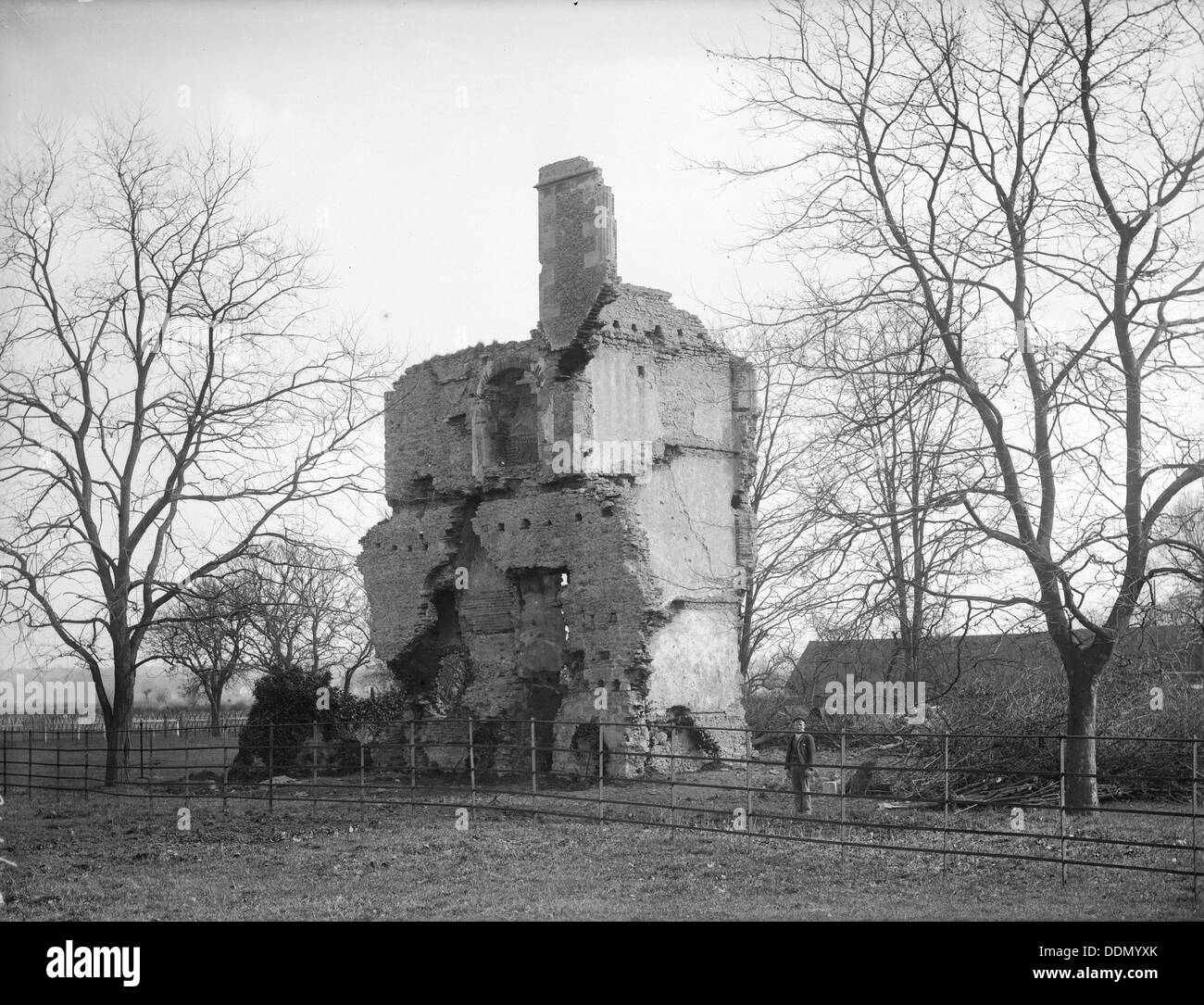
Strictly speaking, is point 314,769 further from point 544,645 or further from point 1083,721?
point 1083,721

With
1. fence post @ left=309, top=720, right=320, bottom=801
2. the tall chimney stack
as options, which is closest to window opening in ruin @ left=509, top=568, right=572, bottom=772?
fence post @ left=309, top=720, right=320, bottom=801

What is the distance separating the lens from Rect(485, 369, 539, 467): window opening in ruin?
2411 cm

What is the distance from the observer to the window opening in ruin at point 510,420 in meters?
24.1

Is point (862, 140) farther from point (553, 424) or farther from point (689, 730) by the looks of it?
point (689, 730)

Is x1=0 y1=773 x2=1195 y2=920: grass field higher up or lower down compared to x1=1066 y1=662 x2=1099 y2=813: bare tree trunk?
lower down

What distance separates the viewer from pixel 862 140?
51.9ft

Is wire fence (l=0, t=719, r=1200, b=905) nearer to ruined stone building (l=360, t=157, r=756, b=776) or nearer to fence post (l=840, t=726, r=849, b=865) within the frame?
fence post (l=840, t=726, r=849, b=865)

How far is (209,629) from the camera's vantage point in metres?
26.9

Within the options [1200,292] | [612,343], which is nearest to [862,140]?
[1200,292]

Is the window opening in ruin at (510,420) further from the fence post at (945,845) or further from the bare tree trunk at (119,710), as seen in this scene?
the fence post at (945,845)

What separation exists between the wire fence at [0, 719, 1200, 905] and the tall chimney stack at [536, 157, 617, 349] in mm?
7951

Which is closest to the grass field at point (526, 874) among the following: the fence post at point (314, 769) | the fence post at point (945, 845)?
the fence post at point (945, 845)

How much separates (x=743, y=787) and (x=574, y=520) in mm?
9413

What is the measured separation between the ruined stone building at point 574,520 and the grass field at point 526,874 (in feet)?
16.1
